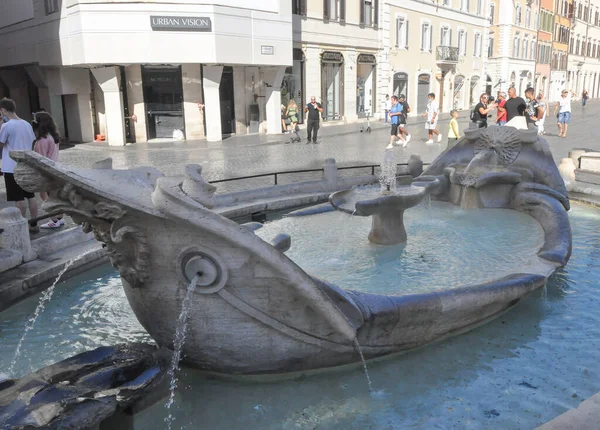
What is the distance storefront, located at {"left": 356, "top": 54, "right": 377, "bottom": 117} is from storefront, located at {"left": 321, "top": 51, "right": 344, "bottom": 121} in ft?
5.81

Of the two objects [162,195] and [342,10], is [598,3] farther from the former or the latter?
[162,195]

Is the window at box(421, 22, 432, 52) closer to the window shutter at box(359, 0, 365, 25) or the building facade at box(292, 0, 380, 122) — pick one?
the building facade at box(292, 0, 380, 122)

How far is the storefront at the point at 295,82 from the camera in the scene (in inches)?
975

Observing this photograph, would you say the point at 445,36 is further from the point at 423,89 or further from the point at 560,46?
the point at 560,46

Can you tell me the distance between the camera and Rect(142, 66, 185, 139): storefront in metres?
20.4

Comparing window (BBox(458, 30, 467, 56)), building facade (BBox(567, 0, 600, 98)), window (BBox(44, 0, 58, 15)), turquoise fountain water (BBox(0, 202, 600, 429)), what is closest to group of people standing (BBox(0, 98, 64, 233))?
turquoise fountain water (BBox(0, 202, 600, 429))

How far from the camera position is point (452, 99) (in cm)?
3850

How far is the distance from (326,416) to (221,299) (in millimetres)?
1007

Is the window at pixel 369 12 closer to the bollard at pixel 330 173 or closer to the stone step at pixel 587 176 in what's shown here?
the stone step at pixel 587 176

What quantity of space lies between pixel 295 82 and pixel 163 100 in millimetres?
6920

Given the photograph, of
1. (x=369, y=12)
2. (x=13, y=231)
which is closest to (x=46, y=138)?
(x=13, y=231)

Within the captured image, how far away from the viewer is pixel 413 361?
4230 millimetres

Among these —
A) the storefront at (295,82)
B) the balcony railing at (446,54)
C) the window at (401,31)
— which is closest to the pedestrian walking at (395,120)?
the storefront at (295,82)

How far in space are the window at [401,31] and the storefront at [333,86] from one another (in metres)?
5.72
